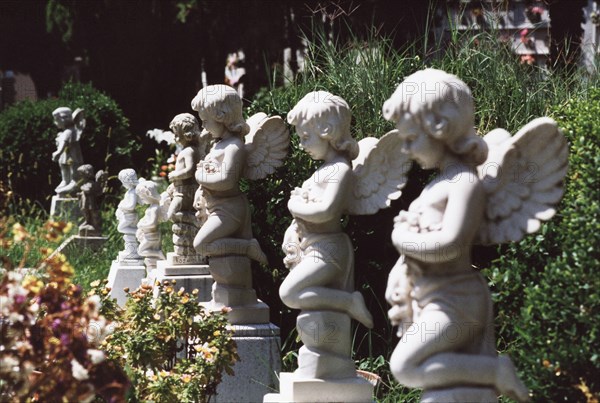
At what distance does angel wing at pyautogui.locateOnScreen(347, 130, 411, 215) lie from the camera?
5094mm

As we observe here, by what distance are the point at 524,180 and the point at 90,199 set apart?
8.42 metres

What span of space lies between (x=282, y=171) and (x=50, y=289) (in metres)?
3.11

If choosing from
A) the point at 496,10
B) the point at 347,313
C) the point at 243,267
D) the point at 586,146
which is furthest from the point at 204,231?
the point at 496,10

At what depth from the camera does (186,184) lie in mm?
8016

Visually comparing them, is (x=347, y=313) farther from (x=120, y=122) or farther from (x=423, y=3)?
(x=120, y=122)

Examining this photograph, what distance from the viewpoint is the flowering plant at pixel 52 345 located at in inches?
164

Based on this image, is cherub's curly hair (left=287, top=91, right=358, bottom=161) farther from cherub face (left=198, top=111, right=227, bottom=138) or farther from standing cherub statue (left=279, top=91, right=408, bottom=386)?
cherub face (left=198, top=111, right=227, bottom=138)

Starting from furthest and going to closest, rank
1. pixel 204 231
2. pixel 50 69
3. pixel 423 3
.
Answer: pixel 50 69, pixel 423 3, pixel 204 231

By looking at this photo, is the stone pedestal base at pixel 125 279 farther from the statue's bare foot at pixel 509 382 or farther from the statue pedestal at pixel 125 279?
the statue's bare foot at pixel 509 382

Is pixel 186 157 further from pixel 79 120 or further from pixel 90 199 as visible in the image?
pixel 79 120

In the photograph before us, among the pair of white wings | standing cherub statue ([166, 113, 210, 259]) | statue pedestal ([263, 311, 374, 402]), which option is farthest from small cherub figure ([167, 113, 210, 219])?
the pair of white wings

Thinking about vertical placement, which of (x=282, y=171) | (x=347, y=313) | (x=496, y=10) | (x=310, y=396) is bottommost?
(x=310, y=396)

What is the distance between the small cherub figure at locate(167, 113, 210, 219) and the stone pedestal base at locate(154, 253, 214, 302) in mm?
509

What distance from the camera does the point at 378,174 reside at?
5117 millimetres
